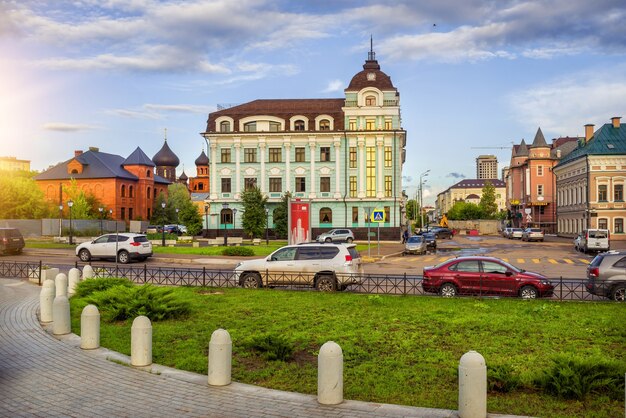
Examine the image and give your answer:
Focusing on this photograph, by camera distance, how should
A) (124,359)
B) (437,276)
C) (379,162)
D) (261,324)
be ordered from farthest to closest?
(379,162) < (437,276) < (261,324) < (124,359)

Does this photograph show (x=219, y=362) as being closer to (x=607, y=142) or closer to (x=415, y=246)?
(x=415, y=246)

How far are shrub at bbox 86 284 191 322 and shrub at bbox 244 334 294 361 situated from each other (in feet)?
14.8

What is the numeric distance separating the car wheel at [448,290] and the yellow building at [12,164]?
11798 centimetres

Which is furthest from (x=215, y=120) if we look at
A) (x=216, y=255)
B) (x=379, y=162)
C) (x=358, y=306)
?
(x=358, y=306)

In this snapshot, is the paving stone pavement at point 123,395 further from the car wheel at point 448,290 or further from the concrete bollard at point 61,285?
the car wheel at point 448,290

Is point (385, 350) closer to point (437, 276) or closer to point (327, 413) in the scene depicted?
point (327, 413)

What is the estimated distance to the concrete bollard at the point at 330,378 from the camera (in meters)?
8.24

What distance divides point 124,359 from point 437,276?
1153cm

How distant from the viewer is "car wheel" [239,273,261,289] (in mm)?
21422

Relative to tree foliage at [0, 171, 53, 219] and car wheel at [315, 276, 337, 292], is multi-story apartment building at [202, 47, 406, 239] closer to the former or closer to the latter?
tree foliage at [0, 171, 53, 219]

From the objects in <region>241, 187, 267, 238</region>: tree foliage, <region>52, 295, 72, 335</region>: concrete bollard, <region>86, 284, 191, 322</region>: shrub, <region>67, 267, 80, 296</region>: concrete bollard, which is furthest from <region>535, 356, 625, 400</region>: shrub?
<region>241, 187, 267, 238</region>: tree foliage

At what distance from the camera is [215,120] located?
218 ft

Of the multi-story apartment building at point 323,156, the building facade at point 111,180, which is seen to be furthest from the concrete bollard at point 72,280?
the building facade at point 111,180

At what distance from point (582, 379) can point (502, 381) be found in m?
1.10
